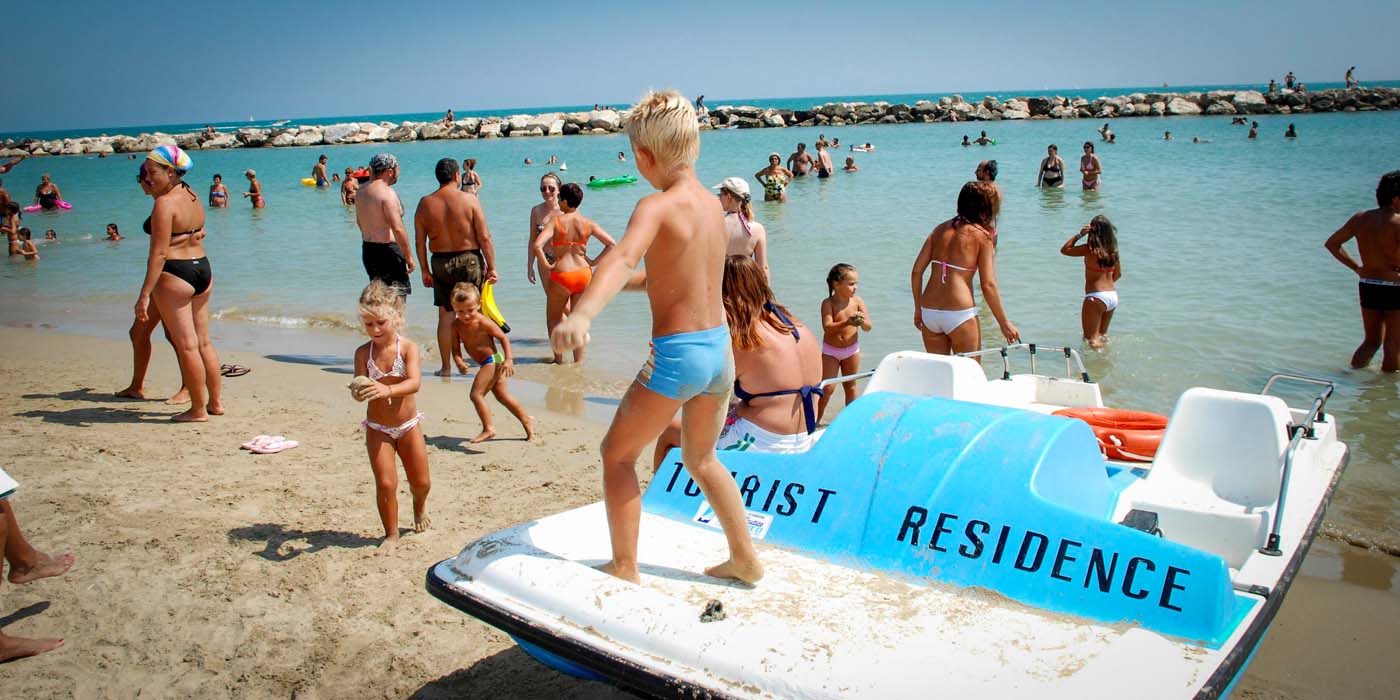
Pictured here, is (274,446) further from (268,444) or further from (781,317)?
(781,317)

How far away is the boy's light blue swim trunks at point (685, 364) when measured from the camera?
2814 mm

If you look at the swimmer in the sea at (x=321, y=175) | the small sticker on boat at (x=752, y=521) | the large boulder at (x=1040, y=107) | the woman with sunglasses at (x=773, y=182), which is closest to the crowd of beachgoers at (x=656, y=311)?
the small sticker on boat at (x=752, y=521)

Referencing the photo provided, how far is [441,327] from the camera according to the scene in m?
8.10

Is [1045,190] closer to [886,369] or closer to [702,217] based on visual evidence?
[886,369]

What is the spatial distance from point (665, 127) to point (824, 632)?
60.6 inches

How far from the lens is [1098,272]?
849 centimetres

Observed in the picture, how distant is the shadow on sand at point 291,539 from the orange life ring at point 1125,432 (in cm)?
353

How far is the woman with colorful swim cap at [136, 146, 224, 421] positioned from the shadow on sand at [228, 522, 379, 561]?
2.17 meters

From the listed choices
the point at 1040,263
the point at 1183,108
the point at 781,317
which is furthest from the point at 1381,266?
the point at 1183,108

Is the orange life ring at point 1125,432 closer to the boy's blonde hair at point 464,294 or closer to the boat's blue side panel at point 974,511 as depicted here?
the boat's blue side panel at point 974,511

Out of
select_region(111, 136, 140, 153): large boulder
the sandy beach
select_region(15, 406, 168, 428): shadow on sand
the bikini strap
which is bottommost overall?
the sandy beach

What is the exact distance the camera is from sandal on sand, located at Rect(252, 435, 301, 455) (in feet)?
19.5

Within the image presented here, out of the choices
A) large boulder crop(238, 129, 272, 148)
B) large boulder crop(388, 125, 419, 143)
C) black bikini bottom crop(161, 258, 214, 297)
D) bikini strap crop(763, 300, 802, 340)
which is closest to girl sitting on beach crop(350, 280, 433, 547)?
bikini strap crop(763, 300, 802, 340)

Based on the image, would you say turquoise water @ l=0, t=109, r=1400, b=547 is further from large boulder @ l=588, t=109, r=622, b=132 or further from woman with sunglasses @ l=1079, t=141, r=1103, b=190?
large boulder @ l=588, t=109, r=622, b=132
